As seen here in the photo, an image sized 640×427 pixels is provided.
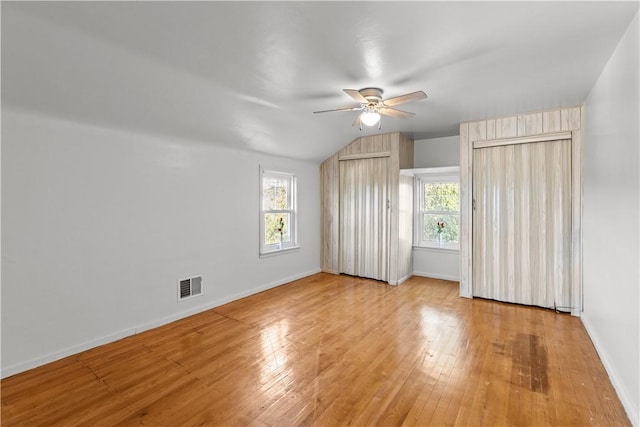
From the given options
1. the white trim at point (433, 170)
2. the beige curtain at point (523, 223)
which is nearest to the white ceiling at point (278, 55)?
the beige curtain at point (523, 223)

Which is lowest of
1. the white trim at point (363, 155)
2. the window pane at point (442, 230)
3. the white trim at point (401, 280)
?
the white trim at point (401, 280)

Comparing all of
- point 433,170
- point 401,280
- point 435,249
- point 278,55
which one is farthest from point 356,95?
point 435,249

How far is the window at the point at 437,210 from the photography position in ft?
17.5

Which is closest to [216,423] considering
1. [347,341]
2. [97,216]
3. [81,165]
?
[347,341]

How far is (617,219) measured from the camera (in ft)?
7.62

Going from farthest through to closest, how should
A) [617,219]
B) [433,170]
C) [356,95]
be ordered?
[433,170] < [356,95] < [617,219]

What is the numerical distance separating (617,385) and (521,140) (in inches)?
113

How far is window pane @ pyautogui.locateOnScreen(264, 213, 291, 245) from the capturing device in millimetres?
4996

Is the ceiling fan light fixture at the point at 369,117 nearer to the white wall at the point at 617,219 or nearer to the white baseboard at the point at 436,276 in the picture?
the white wall at the point at 617,219

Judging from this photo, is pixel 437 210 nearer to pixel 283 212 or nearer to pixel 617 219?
pixel 283 212

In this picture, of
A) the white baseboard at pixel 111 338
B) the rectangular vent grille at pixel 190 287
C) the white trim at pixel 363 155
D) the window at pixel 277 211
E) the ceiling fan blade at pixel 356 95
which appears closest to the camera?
the white baseboard at pixel 111 338

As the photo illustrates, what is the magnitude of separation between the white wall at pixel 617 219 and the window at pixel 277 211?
396 centimetres

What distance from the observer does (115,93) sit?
2623 mm

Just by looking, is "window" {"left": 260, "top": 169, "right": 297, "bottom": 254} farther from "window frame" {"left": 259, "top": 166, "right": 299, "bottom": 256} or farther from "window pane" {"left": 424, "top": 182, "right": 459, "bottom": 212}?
"window pane" {"left": 424, "top": 182, "right": 459, "bottom": 212}
